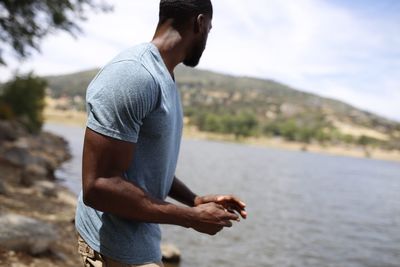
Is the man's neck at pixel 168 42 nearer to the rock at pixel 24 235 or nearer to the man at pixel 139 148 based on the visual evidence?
the man at pixel 139 148

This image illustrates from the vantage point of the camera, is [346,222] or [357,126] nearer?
[346,222]

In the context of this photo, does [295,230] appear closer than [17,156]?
No

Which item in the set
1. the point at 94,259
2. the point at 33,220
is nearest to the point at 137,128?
the point at 94,259

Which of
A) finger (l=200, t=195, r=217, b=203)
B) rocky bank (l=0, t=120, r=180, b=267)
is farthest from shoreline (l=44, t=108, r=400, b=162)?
finger (l=200, t=195, r=217, b=203)

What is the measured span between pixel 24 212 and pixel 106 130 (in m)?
9.92

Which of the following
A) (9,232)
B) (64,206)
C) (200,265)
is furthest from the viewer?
(64,206)

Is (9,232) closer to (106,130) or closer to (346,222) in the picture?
(106,130)

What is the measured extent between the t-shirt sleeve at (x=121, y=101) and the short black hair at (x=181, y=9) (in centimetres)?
42

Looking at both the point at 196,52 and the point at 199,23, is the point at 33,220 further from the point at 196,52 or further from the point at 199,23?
the point at 199,23

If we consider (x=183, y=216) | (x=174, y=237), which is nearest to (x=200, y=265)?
(x=174, y=237)

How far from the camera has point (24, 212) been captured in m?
10.9

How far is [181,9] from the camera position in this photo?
2.31 metres

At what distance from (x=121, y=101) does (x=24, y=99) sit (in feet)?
138

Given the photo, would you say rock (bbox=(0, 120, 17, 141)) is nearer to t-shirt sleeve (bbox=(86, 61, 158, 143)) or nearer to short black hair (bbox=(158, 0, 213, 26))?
short black hair (bbox=(158, 0, 213, 26))
